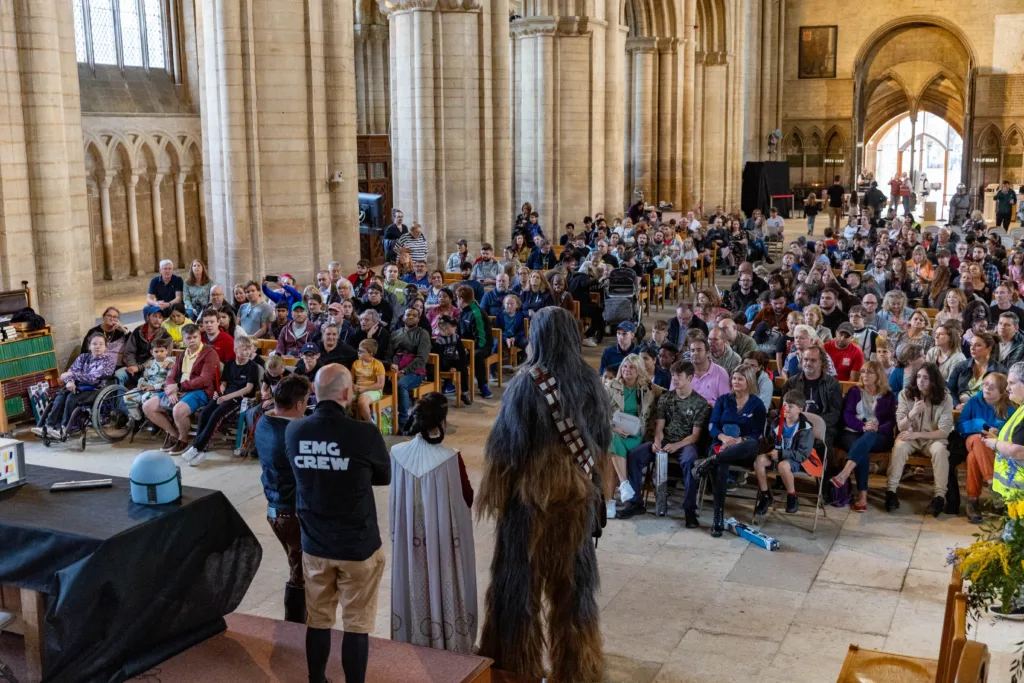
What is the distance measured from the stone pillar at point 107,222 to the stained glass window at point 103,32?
207 centimetres

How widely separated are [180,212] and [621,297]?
9.13 m

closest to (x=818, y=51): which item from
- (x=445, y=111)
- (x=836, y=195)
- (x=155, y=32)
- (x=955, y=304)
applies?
(x=836, y=195)

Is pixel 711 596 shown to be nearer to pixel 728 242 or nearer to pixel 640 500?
pixel 640 500

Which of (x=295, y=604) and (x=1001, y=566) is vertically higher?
(x=1001, y=566)

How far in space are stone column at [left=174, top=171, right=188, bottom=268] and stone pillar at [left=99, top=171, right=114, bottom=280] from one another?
141cm

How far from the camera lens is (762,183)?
3631cm

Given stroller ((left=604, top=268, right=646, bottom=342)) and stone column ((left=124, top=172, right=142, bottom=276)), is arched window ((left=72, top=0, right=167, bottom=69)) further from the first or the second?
stroller ((left=604, top=268, right=646, bottom=342))

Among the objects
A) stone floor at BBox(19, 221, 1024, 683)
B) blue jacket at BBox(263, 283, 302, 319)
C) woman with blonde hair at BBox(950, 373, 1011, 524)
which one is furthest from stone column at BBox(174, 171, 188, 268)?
woman with blonde hair at BBox(950, 373, 1011, 524)

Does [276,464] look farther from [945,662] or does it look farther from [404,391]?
[404,391]

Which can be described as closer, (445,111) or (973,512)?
(973,512)

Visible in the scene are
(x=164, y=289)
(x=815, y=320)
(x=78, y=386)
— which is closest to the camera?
(x=815, y=320)

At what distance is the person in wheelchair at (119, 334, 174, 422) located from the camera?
411 inches

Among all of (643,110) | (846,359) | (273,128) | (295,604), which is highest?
(643,110)

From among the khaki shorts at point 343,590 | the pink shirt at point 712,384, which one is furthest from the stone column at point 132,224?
the khaki shorts at point 343,590
